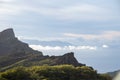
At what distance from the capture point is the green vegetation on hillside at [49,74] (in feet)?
434

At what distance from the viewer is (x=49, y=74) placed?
145250mm

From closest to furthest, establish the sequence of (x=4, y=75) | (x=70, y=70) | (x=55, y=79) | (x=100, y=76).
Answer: (x=4, y=75) < (x=55, y=79) < (x=70, y=70) < (x=100, y=76)

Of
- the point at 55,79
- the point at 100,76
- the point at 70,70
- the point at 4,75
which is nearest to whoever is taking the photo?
the point at 4,75

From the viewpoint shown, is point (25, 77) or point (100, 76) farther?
point (100, 76)

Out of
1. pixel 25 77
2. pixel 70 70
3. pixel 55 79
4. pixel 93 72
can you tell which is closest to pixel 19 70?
pixel 25 77

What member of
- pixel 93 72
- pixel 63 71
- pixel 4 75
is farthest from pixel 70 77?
pixel 4 75

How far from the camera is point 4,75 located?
431 feet

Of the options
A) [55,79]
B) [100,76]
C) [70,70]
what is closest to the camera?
[55,79]

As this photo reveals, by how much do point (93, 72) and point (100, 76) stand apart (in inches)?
157

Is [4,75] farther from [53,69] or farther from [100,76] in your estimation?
[100,76]

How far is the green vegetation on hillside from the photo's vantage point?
5212 inches

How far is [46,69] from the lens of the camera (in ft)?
486

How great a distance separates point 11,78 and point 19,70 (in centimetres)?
399

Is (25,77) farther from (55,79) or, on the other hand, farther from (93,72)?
(93,72)
